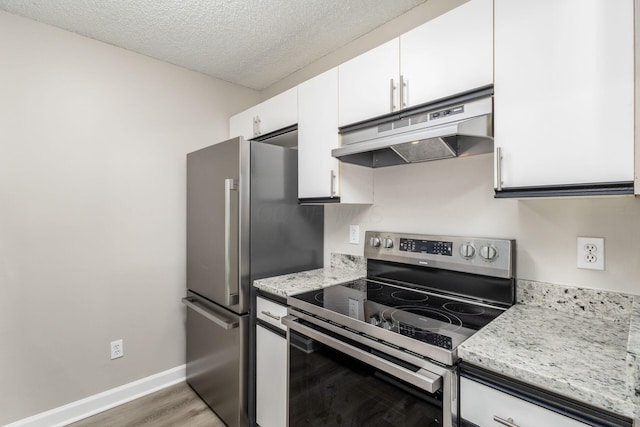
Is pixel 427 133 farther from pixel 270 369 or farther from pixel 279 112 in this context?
pixel 270 369

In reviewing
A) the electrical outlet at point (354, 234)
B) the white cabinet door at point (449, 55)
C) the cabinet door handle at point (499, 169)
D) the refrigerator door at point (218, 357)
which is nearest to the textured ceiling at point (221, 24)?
the white cabinet door at point (449, 55)

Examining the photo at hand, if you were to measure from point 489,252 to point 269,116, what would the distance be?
1638 millimetres

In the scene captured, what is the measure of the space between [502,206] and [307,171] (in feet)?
3.47

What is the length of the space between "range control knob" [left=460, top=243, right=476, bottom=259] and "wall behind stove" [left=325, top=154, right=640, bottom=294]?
0.33 ft

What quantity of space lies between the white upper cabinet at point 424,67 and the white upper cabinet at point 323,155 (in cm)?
9

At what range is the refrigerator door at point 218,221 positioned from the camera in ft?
5.99

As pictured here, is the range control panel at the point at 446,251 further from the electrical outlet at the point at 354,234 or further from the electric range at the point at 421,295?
the electrical outlet at the point at 354,234

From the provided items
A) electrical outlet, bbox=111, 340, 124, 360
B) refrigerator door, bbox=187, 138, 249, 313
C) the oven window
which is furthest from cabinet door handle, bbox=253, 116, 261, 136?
electrical outlet, bbox=111, 340, 124, 360

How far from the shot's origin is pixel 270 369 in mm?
1721

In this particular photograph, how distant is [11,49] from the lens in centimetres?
181

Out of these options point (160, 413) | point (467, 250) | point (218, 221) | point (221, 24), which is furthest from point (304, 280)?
point (221, 24)

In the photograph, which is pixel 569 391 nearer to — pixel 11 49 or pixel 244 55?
pixel 244 55

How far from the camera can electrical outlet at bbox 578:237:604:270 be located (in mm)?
1194

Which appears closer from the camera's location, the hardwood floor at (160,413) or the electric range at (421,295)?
the electric range at (421,295)
